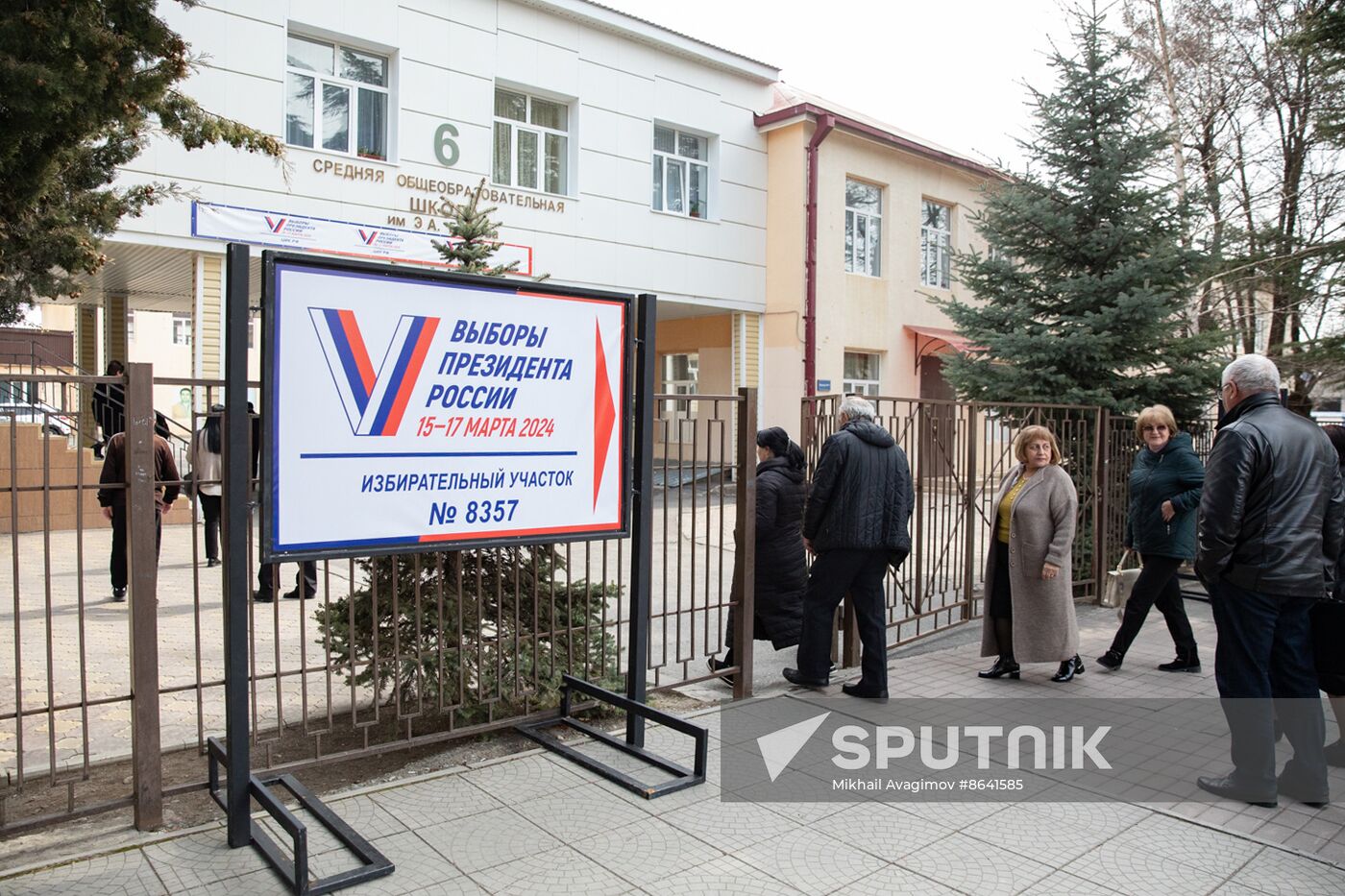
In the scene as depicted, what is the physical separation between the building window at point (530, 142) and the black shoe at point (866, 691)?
12293 millimetres

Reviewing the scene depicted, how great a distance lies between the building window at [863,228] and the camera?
66.7ft

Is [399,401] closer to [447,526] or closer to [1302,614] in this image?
[447,526]

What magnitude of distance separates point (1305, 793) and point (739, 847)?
8.52 feet

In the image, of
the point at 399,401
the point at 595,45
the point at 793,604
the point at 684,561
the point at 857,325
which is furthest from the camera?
the point at 857,325

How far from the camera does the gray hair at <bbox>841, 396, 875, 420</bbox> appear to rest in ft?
18.8

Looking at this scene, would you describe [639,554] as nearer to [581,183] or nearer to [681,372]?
[581,183]

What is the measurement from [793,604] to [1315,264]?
12005mm

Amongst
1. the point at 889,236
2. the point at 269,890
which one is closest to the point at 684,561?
the point at 269,890

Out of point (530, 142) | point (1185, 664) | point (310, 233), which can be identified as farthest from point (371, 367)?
point (530, 142)

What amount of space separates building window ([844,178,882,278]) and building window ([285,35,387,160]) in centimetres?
984

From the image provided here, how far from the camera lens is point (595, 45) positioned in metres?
16.7

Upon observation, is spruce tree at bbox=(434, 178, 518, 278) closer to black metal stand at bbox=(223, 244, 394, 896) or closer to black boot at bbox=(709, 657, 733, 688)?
black metal stand at bbox=(223, 244, 394, 896)

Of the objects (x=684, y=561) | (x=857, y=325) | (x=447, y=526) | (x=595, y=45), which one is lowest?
(x=684, y=561)

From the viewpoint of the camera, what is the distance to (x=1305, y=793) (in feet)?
13.8
